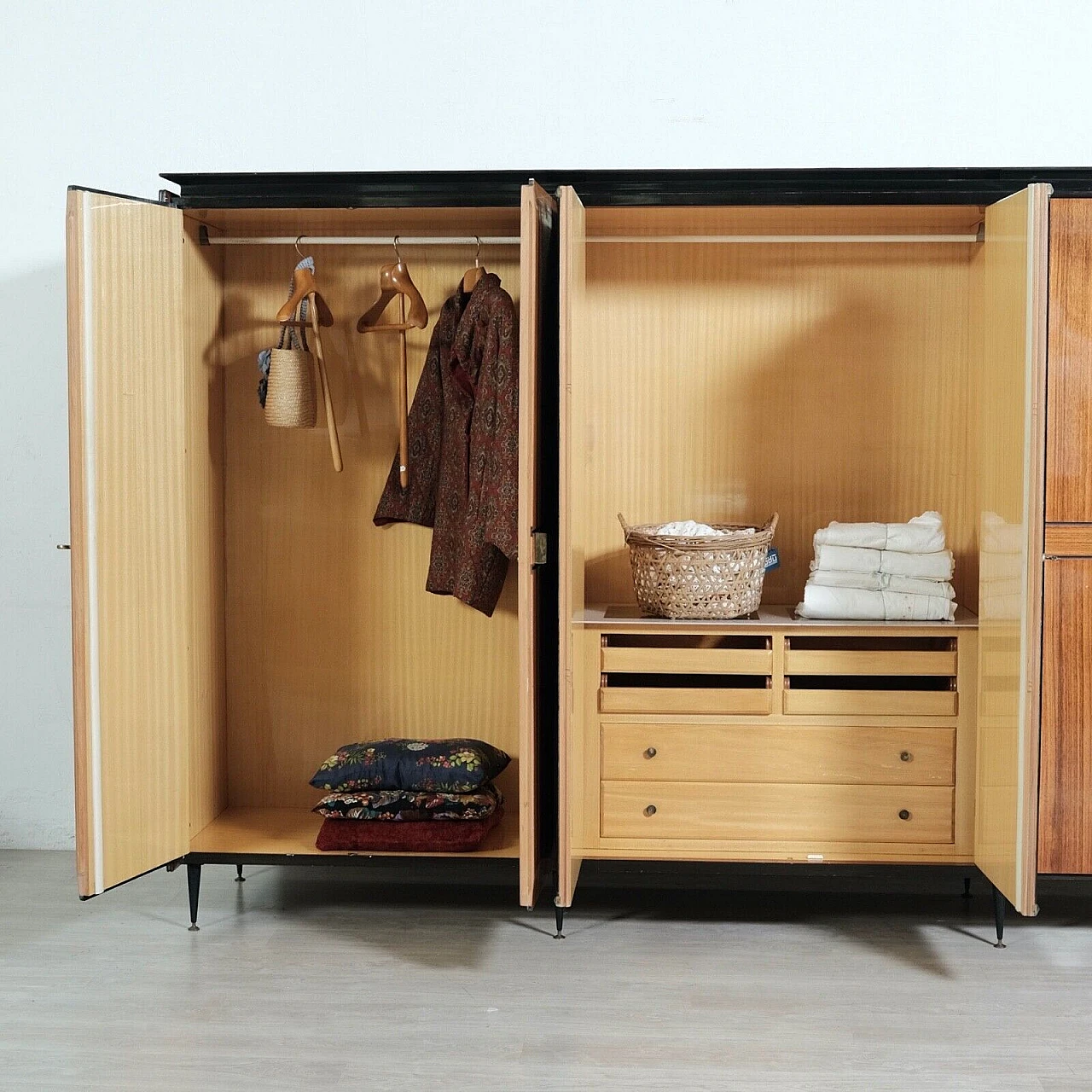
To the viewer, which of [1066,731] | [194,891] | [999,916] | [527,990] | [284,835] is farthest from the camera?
[284,835]

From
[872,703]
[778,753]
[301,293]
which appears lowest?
[778,753]

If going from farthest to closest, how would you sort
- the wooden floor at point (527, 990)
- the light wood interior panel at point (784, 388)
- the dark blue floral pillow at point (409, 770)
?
the light wood interior panel at point (784, 388) < the dark blue floral pillow at point (409, 770) < the wooden floor at point (527, 990)

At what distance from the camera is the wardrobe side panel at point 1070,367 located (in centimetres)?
276

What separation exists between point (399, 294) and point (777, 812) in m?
1.72

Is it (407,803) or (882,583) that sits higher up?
(882,583)

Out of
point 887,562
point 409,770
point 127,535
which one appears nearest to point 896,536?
point 887,562

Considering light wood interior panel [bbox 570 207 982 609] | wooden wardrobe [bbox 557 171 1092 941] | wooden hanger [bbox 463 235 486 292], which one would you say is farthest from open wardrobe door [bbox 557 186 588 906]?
light wood interior panel [bbox 570 207 982 609]

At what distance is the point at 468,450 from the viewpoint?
3227 mm

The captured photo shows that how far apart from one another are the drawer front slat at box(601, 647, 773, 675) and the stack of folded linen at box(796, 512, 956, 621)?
19 cm

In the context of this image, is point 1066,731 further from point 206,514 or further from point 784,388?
point 206,514

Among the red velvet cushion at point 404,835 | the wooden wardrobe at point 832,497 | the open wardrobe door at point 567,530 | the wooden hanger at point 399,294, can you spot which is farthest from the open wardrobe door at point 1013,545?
the wooden hanger at point 399,294

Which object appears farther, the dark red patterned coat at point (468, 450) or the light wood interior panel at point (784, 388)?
the light wood interior panel at point (784, 388)

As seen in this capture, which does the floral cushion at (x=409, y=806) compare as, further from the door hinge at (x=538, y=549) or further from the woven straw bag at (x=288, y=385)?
the woven straw bag at (x=288, y=385)

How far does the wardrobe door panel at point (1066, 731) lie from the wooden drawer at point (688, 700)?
67cm
